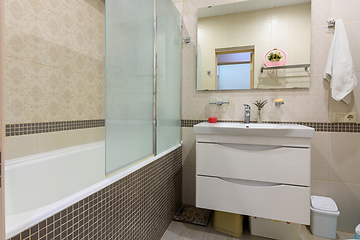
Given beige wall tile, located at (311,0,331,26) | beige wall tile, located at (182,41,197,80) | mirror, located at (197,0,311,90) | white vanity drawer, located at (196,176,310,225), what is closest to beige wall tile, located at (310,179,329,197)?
white vanity drawer, located at (196,176,310,225)

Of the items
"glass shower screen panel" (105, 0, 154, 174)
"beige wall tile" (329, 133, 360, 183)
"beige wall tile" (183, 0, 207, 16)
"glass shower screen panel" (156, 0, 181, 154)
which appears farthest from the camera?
"beige wall tile" (183, 0, 207, 16)

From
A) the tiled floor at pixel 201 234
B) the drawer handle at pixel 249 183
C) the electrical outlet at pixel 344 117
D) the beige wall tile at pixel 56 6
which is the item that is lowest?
the tiled floor at pixel 201 234

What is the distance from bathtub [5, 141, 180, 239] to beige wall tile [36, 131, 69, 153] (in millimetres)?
43

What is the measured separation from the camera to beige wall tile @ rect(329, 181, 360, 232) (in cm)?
150

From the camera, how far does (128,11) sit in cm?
97

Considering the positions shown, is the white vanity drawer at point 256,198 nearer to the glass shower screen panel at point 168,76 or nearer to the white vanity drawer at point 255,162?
the white vanity drawer at point 255,162

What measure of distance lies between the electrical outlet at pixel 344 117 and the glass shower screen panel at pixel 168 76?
1294 mm

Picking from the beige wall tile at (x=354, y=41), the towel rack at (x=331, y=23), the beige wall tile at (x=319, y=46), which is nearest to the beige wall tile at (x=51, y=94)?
the beige wall tile at (x=319, y=46)

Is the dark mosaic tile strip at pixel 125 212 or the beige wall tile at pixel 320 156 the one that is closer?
the dark mosaic tile strip at pixel 125 212

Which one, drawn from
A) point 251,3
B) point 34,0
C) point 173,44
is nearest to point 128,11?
point 173,44

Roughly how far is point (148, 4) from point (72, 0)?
0.90m

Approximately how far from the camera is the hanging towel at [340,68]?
1.43 metres

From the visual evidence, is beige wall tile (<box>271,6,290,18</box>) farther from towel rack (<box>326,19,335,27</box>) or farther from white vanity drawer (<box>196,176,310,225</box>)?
white vanity drawer (<box>196,176,310,225</box>)

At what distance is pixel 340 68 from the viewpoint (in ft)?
4.73
